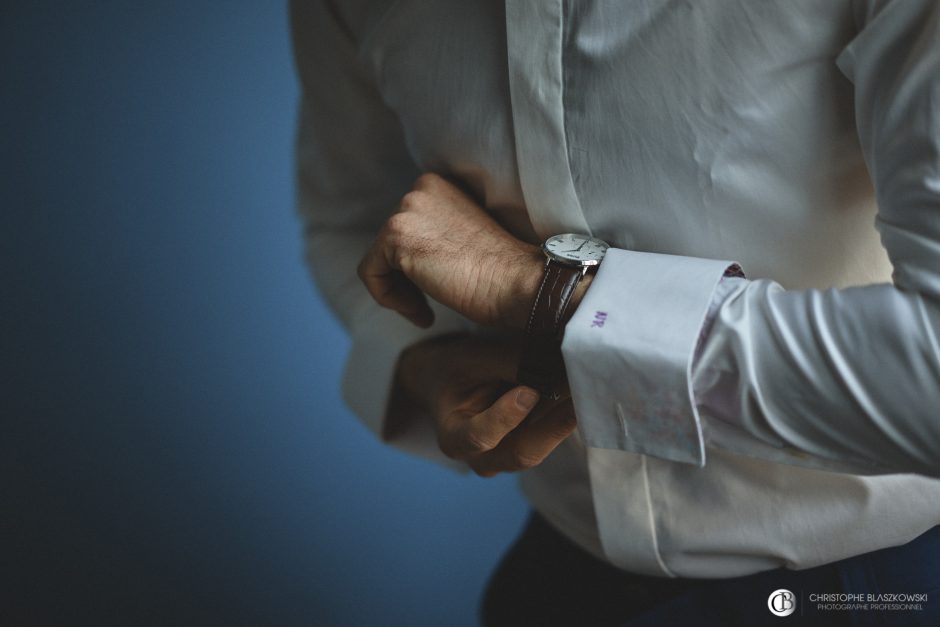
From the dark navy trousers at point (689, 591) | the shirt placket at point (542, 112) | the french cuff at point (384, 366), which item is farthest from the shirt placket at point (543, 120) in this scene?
the french cuff at point (384, 366)

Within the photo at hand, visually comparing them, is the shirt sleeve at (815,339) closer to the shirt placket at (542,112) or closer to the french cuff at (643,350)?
the french cuff at (643,350)

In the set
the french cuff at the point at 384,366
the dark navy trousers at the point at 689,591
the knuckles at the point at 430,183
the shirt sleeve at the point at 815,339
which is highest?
the knuckles at the point at 430,183

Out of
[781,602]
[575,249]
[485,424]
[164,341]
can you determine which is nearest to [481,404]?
[485,424]

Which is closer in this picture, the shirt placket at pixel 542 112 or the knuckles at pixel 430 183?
the shirt placket at pixel 542 112

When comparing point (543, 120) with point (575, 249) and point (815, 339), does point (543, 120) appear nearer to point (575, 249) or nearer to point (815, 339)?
point (575, 249)

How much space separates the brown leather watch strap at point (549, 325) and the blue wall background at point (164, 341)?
90 cm

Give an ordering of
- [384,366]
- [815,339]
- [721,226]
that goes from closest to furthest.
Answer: [815,339] → [721,226] → [384,366]

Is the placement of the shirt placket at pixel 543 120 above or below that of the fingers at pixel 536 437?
above

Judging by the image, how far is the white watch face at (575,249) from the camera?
0.56m

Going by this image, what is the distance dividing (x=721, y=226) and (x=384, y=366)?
1.49 ft

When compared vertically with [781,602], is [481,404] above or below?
above

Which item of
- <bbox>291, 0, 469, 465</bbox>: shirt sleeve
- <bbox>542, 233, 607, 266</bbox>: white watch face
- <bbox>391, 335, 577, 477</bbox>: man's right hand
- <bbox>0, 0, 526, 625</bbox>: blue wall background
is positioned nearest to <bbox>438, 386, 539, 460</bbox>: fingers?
<bbox>391, 335, 577, 477</bbox>: man's right hand

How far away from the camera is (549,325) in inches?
21.4

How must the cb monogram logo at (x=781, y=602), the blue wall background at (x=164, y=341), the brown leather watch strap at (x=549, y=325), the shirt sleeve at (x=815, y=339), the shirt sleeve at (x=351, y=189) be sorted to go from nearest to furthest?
the shirt sleeve at (x=815, y=339)
the brown leather watch strap at (x=549, y=325)
the cb monogram logo at (x=781, y=602)
the shirt sleeve at (x=351, y=189)
the blue wall background at (x=164, y=341)
